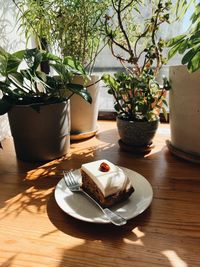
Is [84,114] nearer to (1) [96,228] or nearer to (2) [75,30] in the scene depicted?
(2) [75,30]

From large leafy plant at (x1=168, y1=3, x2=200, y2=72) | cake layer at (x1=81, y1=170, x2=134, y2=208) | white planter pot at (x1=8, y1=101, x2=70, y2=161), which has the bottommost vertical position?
cake layer at (x1=81, y1=170, x2=134, y2=208)

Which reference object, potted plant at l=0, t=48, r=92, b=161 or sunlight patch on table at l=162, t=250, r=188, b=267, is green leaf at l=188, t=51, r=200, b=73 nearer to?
potted plant at l=0, t=48, r=92, b=161

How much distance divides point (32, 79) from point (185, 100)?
43 cm

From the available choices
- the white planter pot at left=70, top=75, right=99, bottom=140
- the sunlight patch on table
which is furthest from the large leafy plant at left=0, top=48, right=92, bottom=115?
the sunlight patch on table

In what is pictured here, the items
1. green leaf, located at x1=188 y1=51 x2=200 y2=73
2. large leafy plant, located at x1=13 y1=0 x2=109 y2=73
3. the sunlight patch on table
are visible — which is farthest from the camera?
large leafy plant, located at x1=13 y1=0 x2=109 y2=73

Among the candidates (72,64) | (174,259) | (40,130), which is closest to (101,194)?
(174,259)

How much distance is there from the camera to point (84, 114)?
2.85 feet

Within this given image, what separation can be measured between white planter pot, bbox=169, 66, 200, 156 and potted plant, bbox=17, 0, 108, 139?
28cm

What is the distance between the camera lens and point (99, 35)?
82 centimetres

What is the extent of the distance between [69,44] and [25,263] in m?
0.68

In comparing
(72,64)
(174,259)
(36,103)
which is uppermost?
(72,64)

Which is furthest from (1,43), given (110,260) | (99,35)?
(110,260)

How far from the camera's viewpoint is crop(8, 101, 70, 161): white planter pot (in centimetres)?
66

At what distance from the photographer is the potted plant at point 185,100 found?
61 cm
